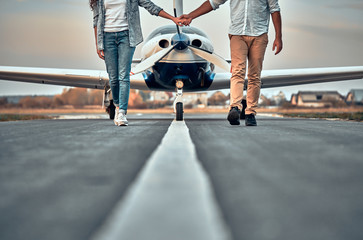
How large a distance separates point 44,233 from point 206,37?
347 inches

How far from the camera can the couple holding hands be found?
17.1ft

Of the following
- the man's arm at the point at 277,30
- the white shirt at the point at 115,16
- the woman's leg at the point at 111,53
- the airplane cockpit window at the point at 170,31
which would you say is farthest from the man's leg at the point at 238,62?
the airplane cockpit window at the point at 170,31

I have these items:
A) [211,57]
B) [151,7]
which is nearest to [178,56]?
[211,57]

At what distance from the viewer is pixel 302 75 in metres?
12.4

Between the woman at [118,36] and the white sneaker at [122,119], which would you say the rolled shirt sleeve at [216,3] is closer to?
the woman at [118,36]

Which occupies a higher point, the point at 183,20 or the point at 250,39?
the point at 183,20

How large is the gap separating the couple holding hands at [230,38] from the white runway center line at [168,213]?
3976mm

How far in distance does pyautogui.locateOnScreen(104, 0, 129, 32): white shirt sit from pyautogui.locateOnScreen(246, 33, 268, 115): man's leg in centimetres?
197

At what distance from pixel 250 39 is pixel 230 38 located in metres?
0.31

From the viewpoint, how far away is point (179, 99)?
25.8 feet

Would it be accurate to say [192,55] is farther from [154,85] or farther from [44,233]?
[44,233]

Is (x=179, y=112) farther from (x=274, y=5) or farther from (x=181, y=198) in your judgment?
(x=181, y=198)

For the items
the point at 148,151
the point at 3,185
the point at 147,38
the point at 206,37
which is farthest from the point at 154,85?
the point at 3,185

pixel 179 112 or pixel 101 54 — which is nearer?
pixel 101 54
